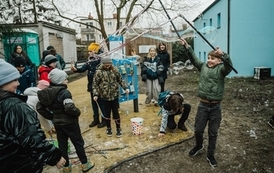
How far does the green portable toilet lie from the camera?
11.0m

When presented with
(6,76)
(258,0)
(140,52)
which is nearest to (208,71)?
(6,76)

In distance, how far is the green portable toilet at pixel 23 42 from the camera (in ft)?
35.9

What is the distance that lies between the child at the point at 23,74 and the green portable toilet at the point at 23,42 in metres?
5.98

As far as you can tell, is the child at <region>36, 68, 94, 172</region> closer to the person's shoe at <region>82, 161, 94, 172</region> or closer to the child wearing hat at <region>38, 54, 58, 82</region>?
the person's shoe at <region>82, 161, 94, 172</region>

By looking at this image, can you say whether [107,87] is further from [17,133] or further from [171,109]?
[17,133]

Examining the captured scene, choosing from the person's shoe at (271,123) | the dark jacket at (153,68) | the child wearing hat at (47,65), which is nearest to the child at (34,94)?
the child wearing hat at (47,65)

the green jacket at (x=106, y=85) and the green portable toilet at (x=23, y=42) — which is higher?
the green portable toilet at (x=23, y=42)

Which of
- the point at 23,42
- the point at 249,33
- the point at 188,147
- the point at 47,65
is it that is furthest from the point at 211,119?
the point at 23,42

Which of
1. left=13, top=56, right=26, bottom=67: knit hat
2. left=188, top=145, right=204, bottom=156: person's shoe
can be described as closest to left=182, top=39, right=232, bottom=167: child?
left=188, top=145, right=204, bottom=156: person's shoe

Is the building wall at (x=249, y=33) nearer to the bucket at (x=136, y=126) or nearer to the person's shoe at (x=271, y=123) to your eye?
the person's shoe at (x=271, y=123)

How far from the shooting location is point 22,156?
1.80m

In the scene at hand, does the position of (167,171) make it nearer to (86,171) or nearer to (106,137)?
(86,171)

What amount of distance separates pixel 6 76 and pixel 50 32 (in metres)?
15.3

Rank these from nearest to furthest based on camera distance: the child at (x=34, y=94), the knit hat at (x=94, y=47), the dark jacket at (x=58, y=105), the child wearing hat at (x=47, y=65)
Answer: the dark jacket at (x=58, y=105)
the child at (x=34, y=94)
the child wearing hat at (x=47, y=65)
the knit hat at (x=94, y=47)
